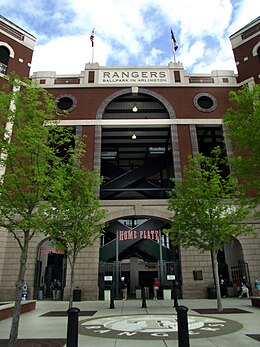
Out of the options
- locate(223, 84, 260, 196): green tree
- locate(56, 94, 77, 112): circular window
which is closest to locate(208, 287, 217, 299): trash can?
locate(223, 84, 260, 196): green tree

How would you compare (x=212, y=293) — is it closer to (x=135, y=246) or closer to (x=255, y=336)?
(x=135, y=246)

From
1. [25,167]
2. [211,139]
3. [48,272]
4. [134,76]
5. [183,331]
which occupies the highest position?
[134,76]

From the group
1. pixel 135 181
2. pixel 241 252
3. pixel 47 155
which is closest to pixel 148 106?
pixel 135 181

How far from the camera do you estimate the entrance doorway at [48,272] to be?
23.4m

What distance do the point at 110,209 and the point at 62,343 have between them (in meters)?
16.8

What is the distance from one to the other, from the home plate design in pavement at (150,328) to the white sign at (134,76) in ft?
80.8

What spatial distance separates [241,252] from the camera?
2320 centimetres

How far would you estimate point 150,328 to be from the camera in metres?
9.45

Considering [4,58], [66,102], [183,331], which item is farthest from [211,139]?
[183,331]

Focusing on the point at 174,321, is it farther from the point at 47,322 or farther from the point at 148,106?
the point at 148,106

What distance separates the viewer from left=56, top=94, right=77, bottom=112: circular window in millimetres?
28359

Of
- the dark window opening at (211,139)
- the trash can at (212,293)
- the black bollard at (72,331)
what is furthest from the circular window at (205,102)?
the black bollard at (72,331)

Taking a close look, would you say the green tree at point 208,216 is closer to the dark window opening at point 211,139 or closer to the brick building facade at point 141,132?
the brick building facade at point 141,132

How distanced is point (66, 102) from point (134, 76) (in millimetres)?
8111
